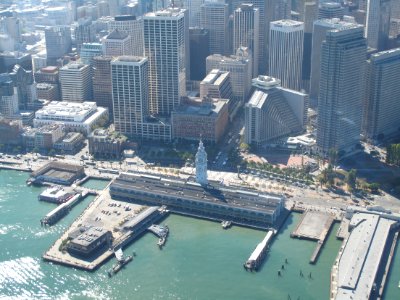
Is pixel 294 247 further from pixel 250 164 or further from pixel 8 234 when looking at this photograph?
pixel 8 234

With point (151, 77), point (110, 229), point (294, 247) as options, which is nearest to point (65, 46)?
point (151, 77)

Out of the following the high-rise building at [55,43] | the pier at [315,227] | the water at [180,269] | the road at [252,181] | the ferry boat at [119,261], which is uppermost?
the high-rise building at [55,43]

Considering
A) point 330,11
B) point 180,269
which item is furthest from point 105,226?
point 330,11

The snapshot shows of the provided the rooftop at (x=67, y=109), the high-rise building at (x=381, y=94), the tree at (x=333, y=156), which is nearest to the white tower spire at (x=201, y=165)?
the tree at (x=333, y=156)

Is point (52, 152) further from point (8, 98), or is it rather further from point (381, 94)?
point (381, 94)

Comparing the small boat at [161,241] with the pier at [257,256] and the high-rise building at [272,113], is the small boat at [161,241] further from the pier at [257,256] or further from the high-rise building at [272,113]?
the high-rise building at [272,113]
